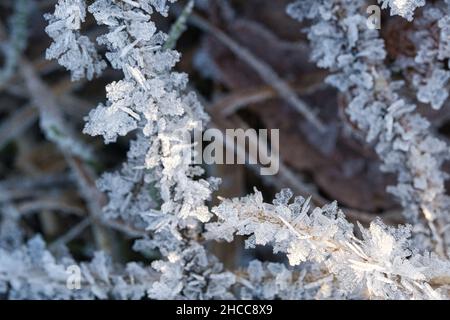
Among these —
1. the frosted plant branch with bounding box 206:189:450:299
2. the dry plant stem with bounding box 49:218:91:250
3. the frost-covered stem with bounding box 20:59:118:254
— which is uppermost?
the frost-covered stem with bounding box 20:59:118:254

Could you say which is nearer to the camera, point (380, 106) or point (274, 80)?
point (380, 106)

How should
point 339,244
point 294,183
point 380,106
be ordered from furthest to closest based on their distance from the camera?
1. point 294,183
2. point 380,106
3. point 339,244

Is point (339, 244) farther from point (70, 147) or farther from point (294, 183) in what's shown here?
point (70, 147)

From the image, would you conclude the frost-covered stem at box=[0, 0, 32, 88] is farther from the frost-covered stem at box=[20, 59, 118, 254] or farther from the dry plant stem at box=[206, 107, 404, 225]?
the dry plant stem at box=[206, 107, 404, 225]

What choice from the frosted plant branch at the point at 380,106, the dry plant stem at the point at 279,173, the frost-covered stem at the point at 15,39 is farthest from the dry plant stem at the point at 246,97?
the frost-covered stem at the point at 15,39

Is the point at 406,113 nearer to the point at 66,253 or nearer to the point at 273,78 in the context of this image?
the point at 273,78

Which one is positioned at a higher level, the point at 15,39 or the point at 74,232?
the point at 15,39

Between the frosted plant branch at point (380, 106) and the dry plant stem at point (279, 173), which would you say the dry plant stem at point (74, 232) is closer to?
the dry plant stem at point (279, 173)

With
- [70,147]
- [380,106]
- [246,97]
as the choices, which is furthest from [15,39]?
[380,106]

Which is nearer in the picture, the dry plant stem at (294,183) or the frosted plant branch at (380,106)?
the frosted plant branch at (380,106)

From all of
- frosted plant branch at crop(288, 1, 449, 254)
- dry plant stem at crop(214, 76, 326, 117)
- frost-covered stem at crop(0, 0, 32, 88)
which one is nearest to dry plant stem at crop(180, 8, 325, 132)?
dry plant stem at crop(214, 76, 326, 117)

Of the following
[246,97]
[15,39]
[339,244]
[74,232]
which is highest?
[15,39]
